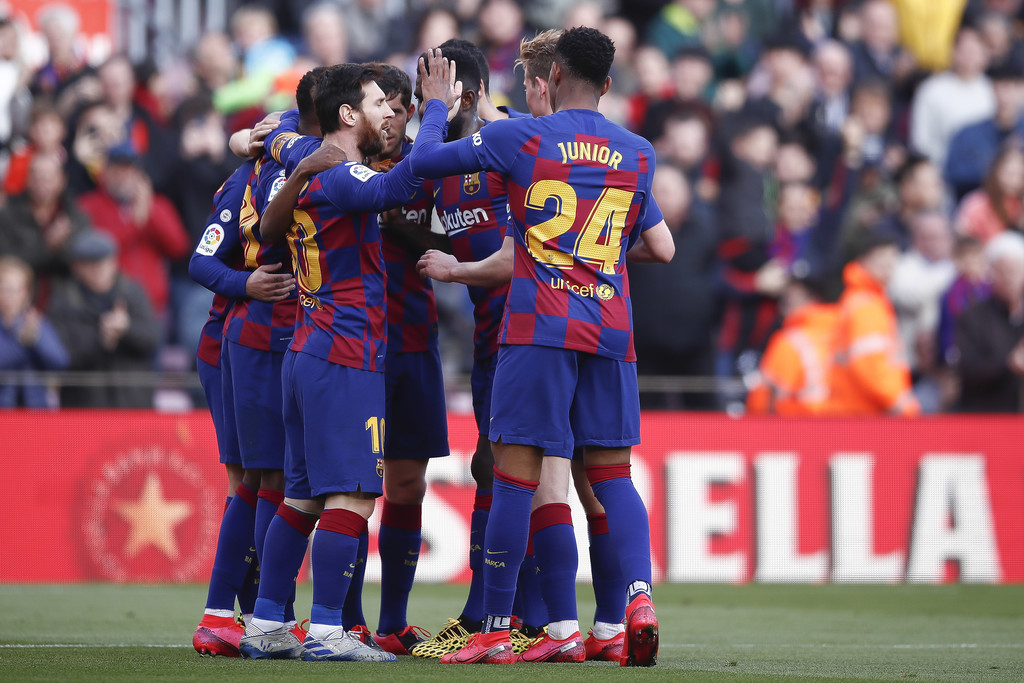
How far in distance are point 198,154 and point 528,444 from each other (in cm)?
730

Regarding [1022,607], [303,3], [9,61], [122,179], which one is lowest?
[1022,607]

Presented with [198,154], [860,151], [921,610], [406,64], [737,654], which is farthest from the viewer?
[860,151]

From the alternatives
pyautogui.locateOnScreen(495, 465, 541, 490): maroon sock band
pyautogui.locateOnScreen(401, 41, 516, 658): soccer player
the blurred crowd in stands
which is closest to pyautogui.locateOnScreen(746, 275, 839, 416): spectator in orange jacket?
the blurred crowd in stands

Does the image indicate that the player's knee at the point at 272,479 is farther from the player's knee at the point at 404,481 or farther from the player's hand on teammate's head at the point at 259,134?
the player's hand on teammate's head at the point at 259,134

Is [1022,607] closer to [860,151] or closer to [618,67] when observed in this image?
[860,151]

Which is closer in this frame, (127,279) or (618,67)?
(127,279)

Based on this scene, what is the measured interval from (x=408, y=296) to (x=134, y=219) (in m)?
5.77

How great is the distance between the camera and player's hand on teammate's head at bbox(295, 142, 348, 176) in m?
5.62

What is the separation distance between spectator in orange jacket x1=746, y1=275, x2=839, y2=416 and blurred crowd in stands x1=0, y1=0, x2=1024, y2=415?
2 centimetres

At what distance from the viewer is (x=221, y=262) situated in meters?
6.32

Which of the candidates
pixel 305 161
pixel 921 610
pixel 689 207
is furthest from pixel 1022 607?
pixel 305 161

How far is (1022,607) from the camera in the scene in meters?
9.08

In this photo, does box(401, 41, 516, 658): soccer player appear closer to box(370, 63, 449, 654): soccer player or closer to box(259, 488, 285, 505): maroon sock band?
box(370, 63, 449, 654): soccer player

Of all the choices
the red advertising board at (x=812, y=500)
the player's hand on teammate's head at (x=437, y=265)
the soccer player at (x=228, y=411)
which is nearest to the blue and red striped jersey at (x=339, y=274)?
the player's hand on teammate's head at (x=437, y=265)
